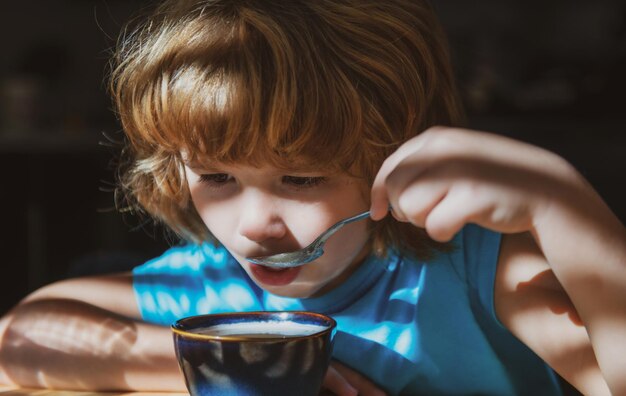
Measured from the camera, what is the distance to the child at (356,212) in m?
0.69

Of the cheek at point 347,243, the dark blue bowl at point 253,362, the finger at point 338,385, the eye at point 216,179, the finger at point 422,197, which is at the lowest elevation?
the finger at point 338,385

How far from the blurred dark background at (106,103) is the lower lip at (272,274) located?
193 centimetres

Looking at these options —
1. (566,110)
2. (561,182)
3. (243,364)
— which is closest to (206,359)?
(243,364)

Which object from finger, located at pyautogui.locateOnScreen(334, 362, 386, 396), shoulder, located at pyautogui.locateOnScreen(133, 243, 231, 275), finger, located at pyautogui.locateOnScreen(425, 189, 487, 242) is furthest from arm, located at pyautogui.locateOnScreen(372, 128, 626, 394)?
shoulder, located at pyautogui.locateOnScreen(133, 243, 231, 275)

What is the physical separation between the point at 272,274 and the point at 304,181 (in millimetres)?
104

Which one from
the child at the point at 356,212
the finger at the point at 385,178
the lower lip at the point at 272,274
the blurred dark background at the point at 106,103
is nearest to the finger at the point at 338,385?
the child at the point at 356,212

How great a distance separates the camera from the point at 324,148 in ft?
2.66

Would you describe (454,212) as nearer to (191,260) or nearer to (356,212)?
(356,212)

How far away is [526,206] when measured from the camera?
0.67 m

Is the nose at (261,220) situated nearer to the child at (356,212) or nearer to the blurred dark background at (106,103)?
the child at (356,212)

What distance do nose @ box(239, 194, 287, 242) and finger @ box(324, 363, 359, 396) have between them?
154 mm

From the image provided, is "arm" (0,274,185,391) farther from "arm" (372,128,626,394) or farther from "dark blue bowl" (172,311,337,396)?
"arm" (372,128,626,394)

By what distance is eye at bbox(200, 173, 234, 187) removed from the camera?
2.79 ft

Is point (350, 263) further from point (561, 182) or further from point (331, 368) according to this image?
point (561, 182)
